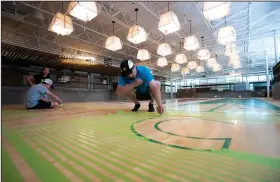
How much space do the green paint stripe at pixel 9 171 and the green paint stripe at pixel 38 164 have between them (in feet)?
0.18

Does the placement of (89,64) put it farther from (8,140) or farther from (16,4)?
(8,140)

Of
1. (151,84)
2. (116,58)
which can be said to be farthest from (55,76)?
(151,84)

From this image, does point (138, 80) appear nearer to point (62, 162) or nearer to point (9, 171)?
point (62, 162)

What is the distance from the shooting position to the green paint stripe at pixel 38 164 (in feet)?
2.03

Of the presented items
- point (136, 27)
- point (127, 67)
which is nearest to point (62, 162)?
point (127, 67)

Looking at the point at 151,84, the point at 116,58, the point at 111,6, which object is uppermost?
the point at 111,6

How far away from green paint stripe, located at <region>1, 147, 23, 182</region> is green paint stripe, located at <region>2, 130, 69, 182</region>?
0.18 feet

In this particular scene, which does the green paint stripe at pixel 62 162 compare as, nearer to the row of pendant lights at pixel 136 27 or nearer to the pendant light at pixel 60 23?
the row of pendant lights at pixel 136 27

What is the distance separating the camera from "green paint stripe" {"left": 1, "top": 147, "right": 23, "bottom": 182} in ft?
1.99

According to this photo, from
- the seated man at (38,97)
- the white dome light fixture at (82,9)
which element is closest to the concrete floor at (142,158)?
the seated man at (38,97)

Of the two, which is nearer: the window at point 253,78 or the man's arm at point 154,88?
the man's arm at point 154,88

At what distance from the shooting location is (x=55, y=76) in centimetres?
973

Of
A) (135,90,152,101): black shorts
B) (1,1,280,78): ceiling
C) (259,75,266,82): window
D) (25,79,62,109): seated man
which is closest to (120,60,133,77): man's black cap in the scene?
(135,90,152,101): black shorts

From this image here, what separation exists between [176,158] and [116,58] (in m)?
10.7
